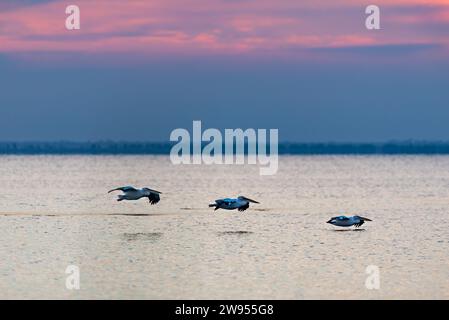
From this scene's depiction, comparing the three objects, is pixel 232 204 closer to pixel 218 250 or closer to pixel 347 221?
pixel 347 221

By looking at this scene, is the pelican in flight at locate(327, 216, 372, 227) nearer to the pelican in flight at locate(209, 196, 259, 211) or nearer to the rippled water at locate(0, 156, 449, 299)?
the rippled water at locate(0, 156, 449, 299)

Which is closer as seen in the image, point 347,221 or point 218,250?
point 218,250

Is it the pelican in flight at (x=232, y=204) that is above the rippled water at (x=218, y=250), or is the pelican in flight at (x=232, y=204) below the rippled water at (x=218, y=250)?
above

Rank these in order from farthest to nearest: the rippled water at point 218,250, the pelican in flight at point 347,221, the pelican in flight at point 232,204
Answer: the pelican in flight at point 347,221 → the pelican in flight at point 232,204 → the rippled water at point 218,250

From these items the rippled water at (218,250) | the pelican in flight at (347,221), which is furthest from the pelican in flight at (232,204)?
the pelican in flight at (347,221)

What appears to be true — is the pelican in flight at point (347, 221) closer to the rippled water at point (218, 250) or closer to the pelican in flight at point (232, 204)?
the rippled water at point (218, 250)

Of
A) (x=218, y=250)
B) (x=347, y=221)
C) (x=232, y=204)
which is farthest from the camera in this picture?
(x=347, y=221)

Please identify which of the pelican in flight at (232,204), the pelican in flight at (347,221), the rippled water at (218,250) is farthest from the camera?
the pelican in flight at (347,221)

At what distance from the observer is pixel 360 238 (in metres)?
42.4

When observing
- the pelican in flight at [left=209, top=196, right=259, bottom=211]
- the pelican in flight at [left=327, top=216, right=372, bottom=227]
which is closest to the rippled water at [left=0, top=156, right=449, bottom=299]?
the pelican in flight at [left=327, top=216, right=372, bottom=227]

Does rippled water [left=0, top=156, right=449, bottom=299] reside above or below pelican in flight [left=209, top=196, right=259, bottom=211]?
below

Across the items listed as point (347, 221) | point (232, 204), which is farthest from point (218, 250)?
point (347, 221)
